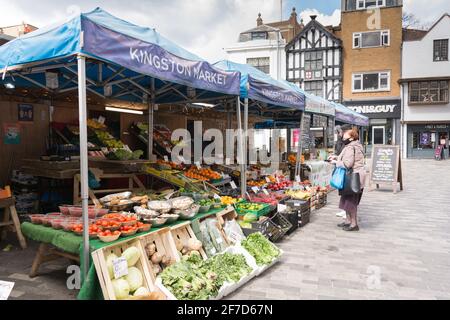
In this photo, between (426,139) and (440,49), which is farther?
(426,139)

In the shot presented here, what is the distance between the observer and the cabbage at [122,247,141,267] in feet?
11.2

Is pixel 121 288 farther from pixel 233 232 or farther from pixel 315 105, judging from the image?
pixel 315 105

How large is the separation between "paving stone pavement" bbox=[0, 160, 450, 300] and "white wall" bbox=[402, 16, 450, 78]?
23.3m

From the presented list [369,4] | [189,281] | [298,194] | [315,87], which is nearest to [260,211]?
[298,194]

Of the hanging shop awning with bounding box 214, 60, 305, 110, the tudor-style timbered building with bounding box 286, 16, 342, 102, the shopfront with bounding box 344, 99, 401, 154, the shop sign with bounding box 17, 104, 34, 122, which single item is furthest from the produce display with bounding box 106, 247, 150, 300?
the tudor-style timbered building with bounding box 286, 16, 342, 102

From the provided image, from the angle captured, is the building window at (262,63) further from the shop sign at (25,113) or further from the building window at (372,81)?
the shop sign at (25,113)

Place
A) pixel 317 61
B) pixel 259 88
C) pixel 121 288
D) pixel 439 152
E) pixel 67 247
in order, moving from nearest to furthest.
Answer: pixel 121 288 < pixel 67 247 < pixel 259 88 < pixel 439 152 < pixel 317 61

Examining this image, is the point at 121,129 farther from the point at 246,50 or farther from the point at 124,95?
the point at 246,50

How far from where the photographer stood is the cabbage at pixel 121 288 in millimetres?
3181

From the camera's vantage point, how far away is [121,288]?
10.6 ft

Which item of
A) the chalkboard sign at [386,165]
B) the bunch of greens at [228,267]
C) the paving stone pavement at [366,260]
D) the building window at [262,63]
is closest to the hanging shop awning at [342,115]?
the chalkboard sign at [386,165]

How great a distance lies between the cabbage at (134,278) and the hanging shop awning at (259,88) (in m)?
3.60

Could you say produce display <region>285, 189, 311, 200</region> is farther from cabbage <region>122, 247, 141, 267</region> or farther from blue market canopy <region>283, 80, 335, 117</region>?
cabbage <region>122, 247, 141, 267</region>

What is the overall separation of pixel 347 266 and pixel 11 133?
21.2 feet
